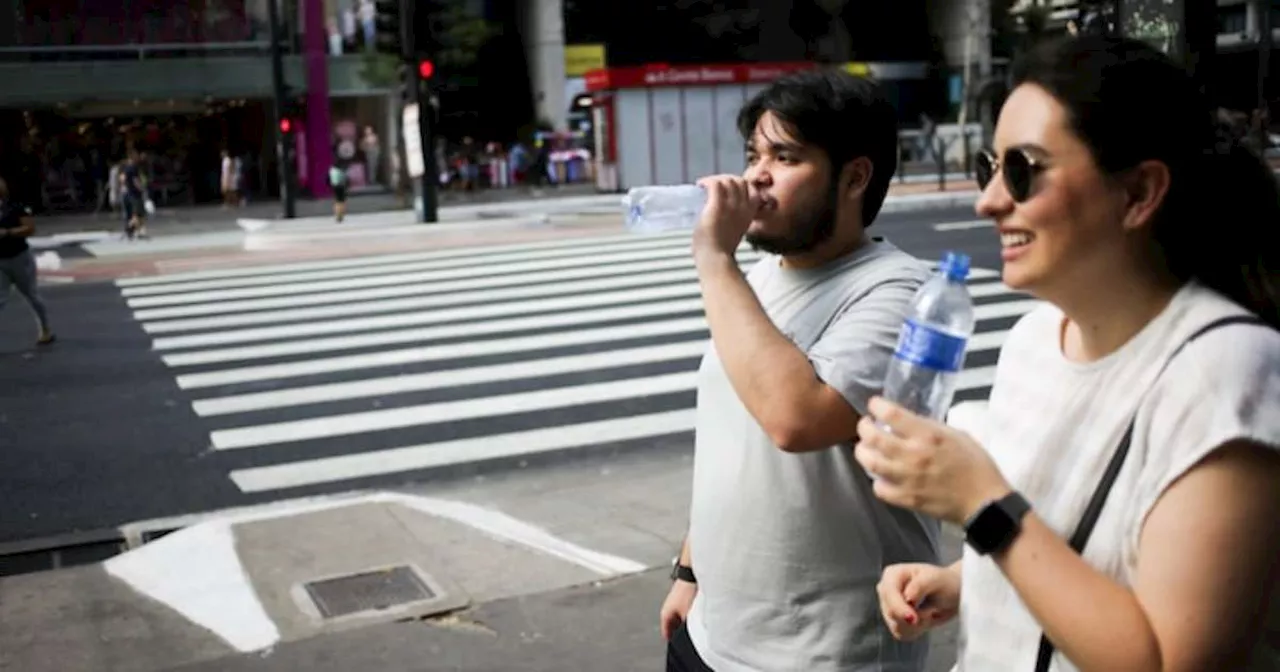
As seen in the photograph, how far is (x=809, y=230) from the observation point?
231 centimetres

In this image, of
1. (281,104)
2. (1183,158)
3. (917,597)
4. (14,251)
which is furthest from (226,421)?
(281,104)

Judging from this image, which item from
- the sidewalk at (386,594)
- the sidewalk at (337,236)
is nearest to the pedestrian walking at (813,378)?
the sidewalk at (386,594)

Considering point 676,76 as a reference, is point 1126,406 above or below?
below

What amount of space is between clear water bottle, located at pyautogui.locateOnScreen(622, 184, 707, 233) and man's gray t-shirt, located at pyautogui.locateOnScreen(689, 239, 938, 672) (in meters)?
0.46

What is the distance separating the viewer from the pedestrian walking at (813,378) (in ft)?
7.00

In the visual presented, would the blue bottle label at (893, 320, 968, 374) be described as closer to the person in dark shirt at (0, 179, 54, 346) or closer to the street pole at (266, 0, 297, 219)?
the person in dark shirt at (0, 179, 54, 346)

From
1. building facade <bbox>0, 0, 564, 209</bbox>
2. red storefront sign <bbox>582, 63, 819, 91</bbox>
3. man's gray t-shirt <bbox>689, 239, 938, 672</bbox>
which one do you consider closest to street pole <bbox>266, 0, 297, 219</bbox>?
red storefront sign <bbox>582, 63, 819, 91</bbox>

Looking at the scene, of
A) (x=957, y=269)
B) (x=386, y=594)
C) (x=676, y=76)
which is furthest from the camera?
(x=676, y=76)

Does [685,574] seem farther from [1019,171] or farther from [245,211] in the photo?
[245,211]

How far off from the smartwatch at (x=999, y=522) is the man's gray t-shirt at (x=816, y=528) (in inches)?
24.2

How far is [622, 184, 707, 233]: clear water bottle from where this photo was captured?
2.71 m

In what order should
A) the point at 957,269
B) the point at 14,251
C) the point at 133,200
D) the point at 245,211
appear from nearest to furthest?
the point at 957,269 < the point at 14,251 < the point at 133,200 < the point at 245,211

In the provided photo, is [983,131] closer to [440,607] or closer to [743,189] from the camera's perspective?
[440,607]

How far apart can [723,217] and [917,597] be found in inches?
28.0
